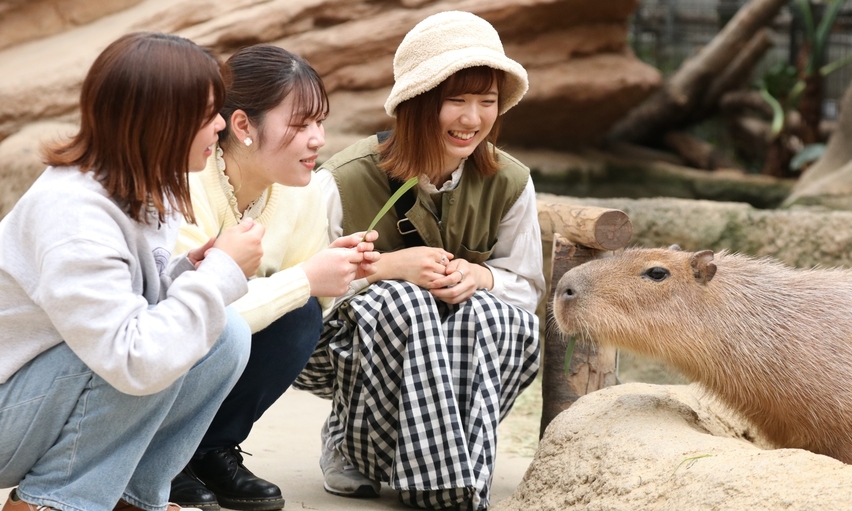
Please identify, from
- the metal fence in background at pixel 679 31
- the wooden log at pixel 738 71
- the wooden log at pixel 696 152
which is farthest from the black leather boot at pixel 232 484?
the metal fence in background at pixel 679 31

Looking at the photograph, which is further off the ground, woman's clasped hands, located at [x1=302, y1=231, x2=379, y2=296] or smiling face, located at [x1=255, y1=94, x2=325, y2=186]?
smiling face, located at [x1=255, y1=94, x2=325, y2=186]

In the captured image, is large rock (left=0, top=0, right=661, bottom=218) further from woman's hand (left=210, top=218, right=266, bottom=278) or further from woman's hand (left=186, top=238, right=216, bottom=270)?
woman's hand (left=210, top=218, right=266, bottom=278)

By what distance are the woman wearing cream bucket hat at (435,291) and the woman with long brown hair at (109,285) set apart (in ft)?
2.65

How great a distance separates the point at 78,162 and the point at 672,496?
1518 mm

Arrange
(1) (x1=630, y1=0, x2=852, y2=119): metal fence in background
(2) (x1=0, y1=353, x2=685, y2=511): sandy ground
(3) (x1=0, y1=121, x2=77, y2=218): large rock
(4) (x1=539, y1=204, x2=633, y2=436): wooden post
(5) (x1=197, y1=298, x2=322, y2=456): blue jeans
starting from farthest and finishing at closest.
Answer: (1) (x1=630, y1=0, x2=852, y2=119): metal fence in background
(3) (x1=0, y1=121, x2=77, y2=218): large rock
(4) (x1=539, y1=204, x2=633, y2=436): wooden post
(2) (x1=0, y1=353, x2=685, y2=511): sandy ground
(5) (x1=197, y1=298, x2=322, y2=456): blue jeans

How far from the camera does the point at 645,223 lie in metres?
4.96

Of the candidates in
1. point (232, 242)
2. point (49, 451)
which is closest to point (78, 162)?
point (232, 242)

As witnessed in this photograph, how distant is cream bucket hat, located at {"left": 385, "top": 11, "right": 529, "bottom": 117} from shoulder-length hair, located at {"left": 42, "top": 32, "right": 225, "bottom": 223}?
1.01m

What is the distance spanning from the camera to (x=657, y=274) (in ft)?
10.0

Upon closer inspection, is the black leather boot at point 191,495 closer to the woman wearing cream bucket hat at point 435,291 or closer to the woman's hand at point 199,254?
the woman wearing cream bucket hat at point 435,291

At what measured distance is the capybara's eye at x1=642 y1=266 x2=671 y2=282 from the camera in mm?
3049

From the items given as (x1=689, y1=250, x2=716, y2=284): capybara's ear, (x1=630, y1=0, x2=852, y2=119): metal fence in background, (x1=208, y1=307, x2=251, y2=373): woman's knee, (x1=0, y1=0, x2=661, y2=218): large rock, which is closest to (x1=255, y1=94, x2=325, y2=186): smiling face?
(x1=208, y1=307, x2=251, y2=373): woman's knee

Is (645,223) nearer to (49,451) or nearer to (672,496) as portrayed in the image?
(672,496)

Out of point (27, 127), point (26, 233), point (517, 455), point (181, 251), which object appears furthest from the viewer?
point (27, 127)
